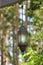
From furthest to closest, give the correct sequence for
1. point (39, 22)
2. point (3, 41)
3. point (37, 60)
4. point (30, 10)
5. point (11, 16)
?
1. point (3, 41)
2. point (11, 16)
3. point (30, 10)
4. point (39, 22)
5. point (37, 60)

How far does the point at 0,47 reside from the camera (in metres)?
11.1

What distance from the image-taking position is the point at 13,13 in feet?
33.8

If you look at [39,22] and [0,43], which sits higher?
[39,22]

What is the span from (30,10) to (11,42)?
21.9 feet

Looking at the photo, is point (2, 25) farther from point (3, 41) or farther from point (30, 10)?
point (30, 10)

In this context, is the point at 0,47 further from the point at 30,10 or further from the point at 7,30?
the point at 30,10

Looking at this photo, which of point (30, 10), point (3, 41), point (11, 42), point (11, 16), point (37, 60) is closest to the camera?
point (37, 60)

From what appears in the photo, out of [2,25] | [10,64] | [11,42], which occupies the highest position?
[2,25]

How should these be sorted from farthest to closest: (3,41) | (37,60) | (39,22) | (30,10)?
(3,41) → (30,10) → (39,22) → (37,60)

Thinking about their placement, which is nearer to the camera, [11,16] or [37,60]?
[37,60]

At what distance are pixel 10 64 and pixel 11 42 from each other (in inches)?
51.3

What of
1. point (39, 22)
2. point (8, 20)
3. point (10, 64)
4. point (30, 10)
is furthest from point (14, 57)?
point (39, 22)

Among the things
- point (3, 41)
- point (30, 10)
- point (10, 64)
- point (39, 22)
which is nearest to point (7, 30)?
point (3, 41)

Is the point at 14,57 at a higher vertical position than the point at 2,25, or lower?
lower
